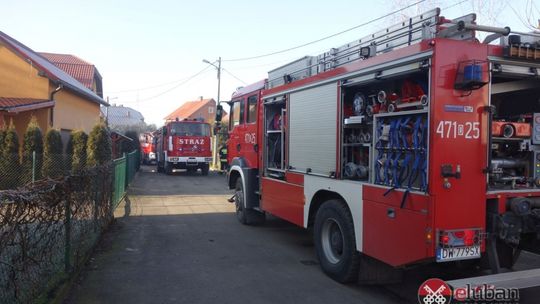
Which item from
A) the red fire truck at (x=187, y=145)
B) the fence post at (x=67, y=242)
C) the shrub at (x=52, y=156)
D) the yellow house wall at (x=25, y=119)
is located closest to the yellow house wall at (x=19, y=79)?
the yellow house wall at (x=25, y=119)

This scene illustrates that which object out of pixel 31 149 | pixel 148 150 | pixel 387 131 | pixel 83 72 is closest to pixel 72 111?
pixel 31 149

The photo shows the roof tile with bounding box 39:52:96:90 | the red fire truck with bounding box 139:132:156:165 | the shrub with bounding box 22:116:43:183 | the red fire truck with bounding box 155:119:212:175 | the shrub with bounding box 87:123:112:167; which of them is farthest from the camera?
the roof tile with bounding box 39:52:96:90

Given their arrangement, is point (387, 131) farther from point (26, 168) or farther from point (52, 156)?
point (26, 168)

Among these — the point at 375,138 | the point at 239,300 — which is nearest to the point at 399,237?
the point at 375,138

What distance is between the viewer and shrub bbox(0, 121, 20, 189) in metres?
15.1

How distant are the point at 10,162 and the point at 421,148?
1455cm

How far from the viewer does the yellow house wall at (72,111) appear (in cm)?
2089

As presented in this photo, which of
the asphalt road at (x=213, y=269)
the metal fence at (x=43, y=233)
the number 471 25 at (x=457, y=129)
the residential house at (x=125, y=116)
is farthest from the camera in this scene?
the residential house at (x=125, y=116)

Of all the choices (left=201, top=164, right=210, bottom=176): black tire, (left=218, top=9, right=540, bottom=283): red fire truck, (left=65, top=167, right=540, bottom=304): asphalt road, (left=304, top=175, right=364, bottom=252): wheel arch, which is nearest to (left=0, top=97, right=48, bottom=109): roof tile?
(left=65, top=167, right=540, bottom=304): asphalt road

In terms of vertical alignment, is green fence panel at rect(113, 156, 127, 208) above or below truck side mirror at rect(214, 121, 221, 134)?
below

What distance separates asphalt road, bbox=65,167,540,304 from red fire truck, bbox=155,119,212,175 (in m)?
14.8

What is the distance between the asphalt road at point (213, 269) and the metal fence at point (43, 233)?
407 mm

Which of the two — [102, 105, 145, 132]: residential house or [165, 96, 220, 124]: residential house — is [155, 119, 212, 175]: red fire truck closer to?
[102, 105, 145, 132]: residential house

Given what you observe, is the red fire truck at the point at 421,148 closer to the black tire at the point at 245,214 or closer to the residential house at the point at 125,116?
the black tire at the point at 245,214
